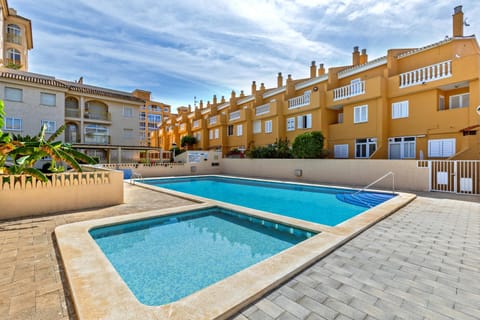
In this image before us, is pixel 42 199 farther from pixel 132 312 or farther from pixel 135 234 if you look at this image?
pixel 132 312

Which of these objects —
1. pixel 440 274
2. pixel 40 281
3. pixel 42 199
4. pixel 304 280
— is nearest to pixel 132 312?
pixel 40 281

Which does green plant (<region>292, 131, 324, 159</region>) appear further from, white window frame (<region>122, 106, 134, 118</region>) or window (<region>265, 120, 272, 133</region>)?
white window frame (<region>122, 106, 134, 118</region>)

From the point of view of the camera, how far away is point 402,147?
19062 millimetres

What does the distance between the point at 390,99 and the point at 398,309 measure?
2071 centimetres

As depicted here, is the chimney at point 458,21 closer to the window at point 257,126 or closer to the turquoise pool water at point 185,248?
the window at point 257,126

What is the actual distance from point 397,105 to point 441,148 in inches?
180

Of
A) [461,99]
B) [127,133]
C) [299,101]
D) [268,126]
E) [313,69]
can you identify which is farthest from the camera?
[127,133]

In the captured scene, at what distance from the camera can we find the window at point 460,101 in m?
16.8

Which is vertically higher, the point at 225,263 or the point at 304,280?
the point at 304,280

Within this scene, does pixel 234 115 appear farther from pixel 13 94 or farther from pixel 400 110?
pixel 13 94

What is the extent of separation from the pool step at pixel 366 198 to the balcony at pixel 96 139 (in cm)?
2906

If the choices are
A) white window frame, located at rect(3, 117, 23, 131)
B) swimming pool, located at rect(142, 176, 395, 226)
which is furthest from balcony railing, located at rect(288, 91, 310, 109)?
white window frame, located at rect(3, 117, 23, 131)

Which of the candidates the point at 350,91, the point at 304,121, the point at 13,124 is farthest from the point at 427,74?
the point at 13,124

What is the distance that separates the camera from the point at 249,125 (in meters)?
31.3
